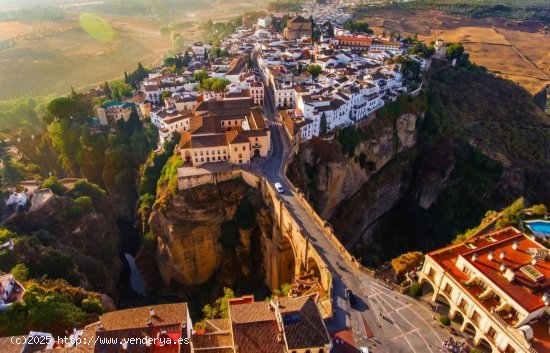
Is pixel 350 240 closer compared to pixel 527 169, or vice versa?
pixel 350 240

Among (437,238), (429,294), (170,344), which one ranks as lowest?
(437,238)

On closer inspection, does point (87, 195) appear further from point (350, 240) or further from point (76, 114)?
point (350, 240)

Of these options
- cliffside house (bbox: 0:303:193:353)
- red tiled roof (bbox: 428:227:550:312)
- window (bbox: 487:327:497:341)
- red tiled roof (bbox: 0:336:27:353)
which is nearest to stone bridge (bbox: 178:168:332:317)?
red tiled roof (bbox: 428:227:550:312)

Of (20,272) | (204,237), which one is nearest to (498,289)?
(204,237)

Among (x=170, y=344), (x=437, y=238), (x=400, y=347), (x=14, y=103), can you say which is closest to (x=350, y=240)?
(x=437, y=238)

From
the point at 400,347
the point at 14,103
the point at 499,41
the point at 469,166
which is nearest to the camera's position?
the point at 400,347

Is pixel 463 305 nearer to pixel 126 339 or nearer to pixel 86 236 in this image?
pixel 126 339
